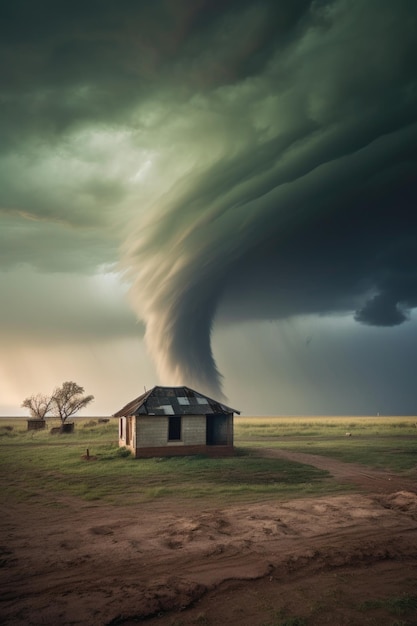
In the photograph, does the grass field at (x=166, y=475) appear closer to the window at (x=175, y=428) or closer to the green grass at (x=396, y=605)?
the window at (x=175, y=428)

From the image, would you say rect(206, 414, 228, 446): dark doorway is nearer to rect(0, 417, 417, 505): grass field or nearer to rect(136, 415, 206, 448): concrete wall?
rect(0, 417, 417, 505): grass field

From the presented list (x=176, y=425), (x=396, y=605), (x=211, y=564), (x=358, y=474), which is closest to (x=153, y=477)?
(x=176, y=425)

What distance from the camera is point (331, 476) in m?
22.4

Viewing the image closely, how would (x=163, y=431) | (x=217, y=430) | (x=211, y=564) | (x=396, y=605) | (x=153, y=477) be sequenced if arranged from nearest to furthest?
(x=396, y=605) < (x=211, y=564) < (x=153, y=477) < (x=163, y=431) < (x=217, y=430)

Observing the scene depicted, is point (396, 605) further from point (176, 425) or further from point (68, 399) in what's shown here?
point (68, 399)

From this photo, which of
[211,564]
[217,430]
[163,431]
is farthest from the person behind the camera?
[217,430]

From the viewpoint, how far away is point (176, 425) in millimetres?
32500

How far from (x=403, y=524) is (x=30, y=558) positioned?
1106 cm

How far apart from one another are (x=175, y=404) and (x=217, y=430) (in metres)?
4.80

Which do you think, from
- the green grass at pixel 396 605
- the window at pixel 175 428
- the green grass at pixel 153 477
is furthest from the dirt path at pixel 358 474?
the green grass at pixel 396 605

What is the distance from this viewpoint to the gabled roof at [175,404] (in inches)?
1154

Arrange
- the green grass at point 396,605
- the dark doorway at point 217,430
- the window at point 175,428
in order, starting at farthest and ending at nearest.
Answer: the dark doorway at point 217,430 → the window at point 175,428 → the green grass at point 396,605

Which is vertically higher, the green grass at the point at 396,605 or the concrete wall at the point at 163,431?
the concrete wall at the point at 163,431

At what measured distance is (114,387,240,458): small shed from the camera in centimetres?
2861
